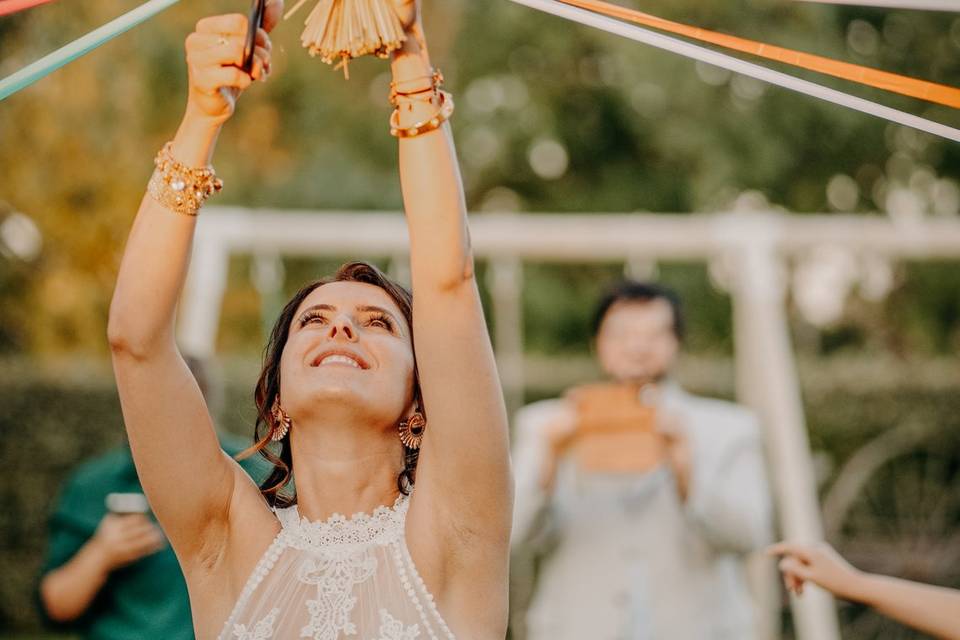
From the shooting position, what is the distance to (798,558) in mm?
2926

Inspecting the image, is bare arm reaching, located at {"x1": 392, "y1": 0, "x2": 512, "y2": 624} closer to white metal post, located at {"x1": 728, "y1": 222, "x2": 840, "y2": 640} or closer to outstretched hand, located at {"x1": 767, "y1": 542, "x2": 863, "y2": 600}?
outstretched hand, located at {"x1": 767, "y1": 542, "x2": 863, "y2": 600}

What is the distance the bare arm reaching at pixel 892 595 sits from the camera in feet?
9.17

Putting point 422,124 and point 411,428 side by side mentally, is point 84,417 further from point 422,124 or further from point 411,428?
point 422,124

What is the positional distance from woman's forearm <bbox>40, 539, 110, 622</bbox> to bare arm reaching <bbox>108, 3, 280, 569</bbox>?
2.06 meters

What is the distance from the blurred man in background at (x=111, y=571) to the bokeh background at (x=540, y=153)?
8.68m

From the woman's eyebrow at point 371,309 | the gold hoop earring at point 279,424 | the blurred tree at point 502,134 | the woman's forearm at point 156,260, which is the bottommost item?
the gold hoop earring at point 279,424

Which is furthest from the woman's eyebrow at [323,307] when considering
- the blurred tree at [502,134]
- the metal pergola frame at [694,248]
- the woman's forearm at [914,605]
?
the blurred tree at [502,134]

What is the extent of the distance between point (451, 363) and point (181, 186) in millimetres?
559

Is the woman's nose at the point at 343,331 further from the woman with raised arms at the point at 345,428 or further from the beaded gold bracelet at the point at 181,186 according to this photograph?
the beaded gold bracelet at the point at 181,186

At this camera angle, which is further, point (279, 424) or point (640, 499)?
point (640, 499)

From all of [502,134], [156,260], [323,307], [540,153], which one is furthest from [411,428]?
[540,153]

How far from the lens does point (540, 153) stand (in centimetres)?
1605

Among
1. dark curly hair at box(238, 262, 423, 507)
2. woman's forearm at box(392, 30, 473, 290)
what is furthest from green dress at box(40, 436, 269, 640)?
woman's forearm at box(392, 30, 473, 290)

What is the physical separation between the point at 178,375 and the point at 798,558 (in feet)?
5.03
